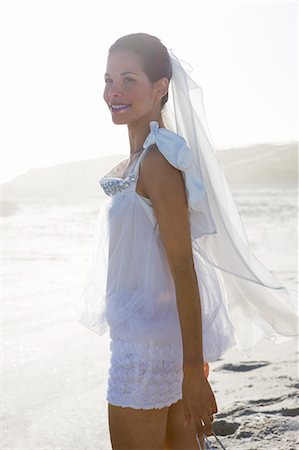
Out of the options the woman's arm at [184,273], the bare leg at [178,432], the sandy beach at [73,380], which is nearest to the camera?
the woman's arm at [184,273]

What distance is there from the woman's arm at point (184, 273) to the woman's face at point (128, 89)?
0.28 meters

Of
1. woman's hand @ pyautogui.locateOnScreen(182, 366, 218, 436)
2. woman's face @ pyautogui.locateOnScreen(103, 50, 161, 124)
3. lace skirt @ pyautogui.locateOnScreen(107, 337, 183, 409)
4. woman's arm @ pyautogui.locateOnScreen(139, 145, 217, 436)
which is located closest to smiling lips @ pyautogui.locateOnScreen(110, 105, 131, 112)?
woman's face @ pyautogui.locateOnScreen(103, 50, 161, 124)

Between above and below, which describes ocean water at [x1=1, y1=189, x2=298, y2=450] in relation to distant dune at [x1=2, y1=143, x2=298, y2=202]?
above

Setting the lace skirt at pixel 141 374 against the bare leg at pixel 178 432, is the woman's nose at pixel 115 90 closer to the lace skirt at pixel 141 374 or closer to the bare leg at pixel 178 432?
the lace skirt at pixel 141 374

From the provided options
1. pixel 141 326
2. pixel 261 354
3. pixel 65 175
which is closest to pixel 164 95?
pixel 141 326

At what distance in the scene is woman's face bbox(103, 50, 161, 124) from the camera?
2.10 meters

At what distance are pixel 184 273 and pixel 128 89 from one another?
0.63 m

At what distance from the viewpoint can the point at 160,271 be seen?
201 cm

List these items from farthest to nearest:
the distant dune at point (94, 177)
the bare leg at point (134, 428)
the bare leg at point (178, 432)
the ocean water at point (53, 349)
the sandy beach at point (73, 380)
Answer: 1. the distant dune at point (94, 177)
2. the ocean water at point (53, 349)
3. the sandy beach at point (73, 380)
4. the bare leg at point (178, 432)
5. the bare leg at point (134, 428)

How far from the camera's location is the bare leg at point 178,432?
208 cm

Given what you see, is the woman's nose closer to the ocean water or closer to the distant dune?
the ocean water

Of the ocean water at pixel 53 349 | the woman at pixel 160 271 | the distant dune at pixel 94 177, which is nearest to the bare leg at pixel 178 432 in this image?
the woman at pixel 160 271

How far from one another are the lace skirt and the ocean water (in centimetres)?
76

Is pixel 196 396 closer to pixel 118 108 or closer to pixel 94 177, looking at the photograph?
pixel 118 108
